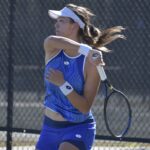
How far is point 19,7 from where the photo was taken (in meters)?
7.91

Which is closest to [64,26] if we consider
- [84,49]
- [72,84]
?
[84,49]

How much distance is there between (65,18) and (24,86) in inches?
129

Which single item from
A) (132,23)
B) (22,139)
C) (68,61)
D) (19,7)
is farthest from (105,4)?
(68,61)

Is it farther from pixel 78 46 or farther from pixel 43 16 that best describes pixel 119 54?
pixel 78 46

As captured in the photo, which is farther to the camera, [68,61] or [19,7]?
[19,7]

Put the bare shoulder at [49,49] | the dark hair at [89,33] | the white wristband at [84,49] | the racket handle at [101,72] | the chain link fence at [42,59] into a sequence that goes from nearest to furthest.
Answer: the racket handle at [101,72] < the white wristband at [84,49] < the bare shoulder at [49,49] < the dark hair at [89,33] < the chain link fence at [42,59]

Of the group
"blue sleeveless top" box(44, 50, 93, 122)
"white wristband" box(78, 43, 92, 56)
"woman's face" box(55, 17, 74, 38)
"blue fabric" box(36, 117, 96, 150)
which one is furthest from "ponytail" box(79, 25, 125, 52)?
"blue fabric" box(36, 117, 96, 150)

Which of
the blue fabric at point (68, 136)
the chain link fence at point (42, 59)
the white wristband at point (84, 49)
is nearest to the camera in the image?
the white wristband at point (84, 49)

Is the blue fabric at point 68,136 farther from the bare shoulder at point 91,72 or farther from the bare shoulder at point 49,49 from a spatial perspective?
the bare shoulder at point 49,49

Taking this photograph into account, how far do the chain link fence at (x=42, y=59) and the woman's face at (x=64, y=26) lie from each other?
2.31 metres

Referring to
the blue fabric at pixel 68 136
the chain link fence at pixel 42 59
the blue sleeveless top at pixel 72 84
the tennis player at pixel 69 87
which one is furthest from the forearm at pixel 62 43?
the chain link fence at pixel 42 59

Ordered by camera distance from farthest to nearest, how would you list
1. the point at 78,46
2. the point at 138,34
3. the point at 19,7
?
the point at 19,7, the point at 138,34, the point at 78,46

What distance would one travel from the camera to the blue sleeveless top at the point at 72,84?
501cm

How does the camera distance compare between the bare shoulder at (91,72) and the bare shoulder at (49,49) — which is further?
the bare shoulder at (49,49)
